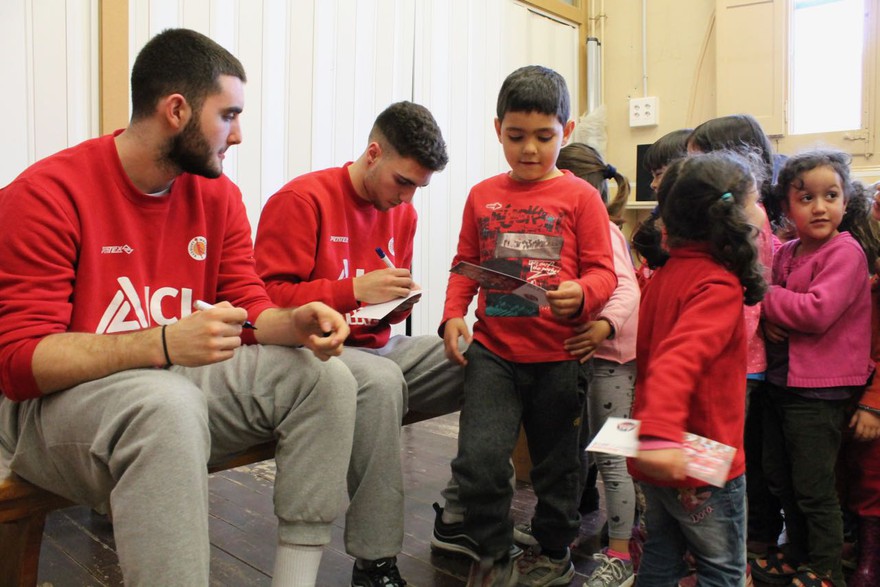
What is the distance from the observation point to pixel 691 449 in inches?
40.6

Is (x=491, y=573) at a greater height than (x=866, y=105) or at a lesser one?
lesser


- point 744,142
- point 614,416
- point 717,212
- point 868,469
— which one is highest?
point 744,142

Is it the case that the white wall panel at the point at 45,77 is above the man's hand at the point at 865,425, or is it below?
above

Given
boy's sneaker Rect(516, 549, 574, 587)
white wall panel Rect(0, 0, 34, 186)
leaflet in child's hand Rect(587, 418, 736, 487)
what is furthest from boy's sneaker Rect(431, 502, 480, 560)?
white wall panel Rect(0, 0, 34, 186)

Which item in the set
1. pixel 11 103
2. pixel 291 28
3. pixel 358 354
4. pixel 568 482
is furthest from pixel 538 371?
pixel 291 28

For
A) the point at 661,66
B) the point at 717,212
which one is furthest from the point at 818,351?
the point at 661,66

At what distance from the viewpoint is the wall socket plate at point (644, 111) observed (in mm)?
4246

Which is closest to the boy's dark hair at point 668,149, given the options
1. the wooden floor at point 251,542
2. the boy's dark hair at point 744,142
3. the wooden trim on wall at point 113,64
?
the boy's dark hair at point 744,142

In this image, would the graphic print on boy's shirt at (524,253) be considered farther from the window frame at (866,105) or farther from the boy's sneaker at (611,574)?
the window frame at (866,105)

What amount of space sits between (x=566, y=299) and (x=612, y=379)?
462 millimetres

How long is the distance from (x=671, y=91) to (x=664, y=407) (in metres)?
3.58

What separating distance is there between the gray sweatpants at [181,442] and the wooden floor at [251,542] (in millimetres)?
548

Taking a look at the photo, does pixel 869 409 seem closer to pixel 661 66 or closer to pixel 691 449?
pixel 691 449

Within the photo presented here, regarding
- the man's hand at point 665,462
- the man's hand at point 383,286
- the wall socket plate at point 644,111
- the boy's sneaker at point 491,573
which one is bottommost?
the boy's sneaker at point 491,573
